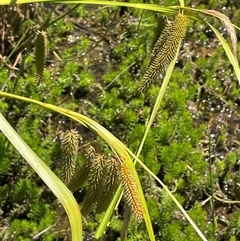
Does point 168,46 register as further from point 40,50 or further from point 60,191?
point 40,50

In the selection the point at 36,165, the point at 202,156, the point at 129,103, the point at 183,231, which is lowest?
the point at 183,231

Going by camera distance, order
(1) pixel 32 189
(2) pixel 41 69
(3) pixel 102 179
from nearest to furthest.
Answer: (3) pixel 102 179 → (2) pixel 41 69 → (1) pixel 32 189

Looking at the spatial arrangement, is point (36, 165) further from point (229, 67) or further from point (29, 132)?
point (229, 67)

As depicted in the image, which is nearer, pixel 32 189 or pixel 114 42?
pixel 32 189

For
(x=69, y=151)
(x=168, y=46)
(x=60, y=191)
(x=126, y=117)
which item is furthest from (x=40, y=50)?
(x=126, y=117)

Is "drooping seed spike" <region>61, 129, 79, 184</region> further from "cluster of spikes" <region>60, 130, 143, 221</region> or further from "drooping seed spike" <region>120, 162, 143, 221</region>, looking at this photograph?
"drooping seed spike" <region>120, 162, 143, 221</region>

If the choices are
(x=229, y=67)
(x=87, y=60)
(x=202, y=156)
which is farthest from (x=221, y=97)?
(x=87, y=60)

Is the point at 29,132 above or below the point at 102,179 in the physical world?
below

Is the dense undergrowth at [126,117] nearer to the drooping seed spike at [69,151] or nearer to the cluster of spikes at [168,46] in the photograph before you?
the drooping seed spike at [69,151]
